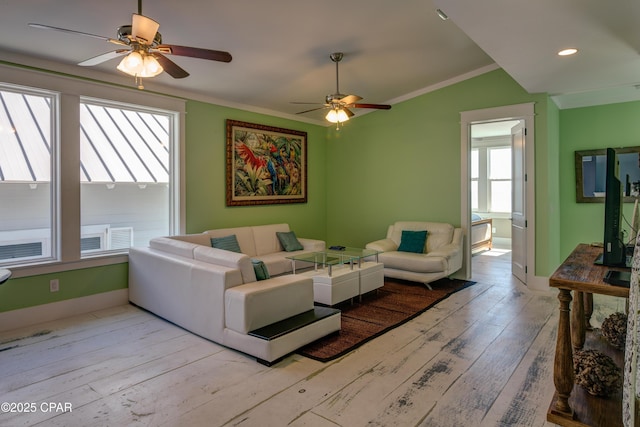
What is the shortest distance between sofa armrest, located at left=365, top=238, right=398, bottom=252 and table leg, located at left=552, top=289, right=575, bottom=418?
350 cm

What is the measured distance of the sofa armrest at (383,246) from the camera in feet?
18.5

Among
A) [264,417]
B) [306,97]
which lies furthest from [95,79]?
[264,417]

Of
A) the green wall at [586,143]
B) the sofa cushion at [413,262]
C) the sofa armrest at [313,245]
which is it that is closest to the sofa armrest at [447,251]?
the sofa cushion at [413,262]

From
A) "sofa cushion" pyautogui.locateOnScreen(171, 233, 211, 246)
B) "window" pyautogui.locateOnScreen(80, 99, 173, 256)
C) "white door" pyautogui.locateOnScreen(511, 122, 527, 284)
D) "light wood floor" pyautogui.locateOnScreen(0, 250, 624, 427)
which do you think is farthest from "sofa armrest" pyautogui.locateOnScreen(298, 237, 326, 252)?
"white door" pyautogui.locateOnScreen(511, 122, 527, 284)

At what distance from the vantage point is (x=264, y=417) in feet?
A: 7.19

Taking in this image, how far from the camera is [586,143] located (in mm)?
5711

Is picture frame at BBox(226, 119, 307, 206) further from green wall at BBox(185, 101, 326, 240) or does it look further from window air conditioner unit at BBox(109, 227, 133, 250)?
window air conditioner unit at BBox(109, 227, 133, 250)

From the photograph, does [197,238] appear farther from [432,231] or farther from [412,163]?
[412,163]

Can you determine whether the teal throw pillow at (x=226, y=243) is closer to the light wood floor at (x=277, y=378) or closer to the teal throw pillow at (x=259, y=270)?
the light wood floor at (x=277, y=378)

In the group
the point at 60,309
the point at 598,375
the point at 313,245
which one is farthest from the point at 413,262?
the point at 60,309

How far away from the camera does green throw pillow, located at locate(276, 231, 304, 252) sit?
18.7ft

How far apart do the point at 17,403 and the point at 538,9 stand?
4.40m

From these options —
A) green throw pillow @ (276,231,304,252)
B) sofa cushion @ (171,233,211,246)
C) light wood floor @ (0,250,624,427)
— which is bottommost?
light wood floor @ (0,250,624,427)

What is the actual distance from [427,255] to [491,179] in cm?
545
